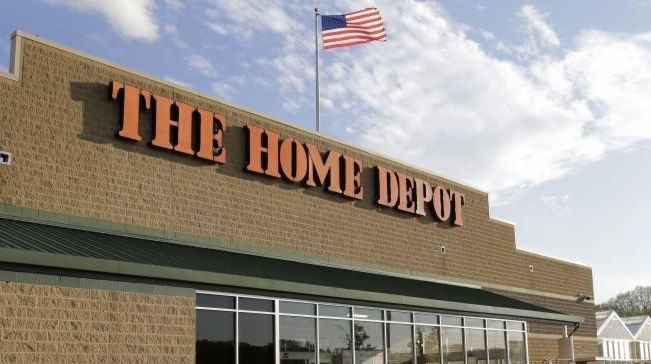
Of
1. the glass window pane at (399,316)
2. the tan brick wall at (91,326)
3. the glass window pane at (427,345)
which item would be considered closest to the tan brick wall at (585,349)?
the glass window pane at (427,345)

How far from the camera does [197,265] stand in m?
18.8

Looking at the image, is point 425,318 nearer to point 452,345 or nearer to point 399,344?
point 399,344

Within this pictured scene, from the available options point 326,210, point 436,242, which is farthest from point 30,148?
point 436,242

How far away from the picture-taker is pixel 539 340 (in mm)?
36781

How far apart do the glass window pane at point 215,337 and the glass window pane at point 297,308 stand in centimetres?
180

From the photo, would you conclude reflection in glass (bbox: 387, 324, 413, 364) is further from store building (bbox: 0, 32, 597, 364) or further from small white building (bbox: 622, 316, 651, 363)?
small white building (bbox: 622, 316, 651, 363)

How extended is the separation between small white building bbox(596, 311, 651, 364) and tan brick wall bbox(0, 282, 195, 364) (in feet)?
125

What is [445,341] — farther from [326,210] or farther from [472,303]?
[326,210]

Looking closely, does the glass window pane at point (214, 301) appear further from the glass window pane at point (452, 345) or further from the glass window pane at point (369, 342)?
the glass window pane at point (452, 345)

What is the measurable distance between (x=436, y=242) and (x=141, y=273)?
17.5m

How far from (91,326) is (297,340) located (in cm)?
651

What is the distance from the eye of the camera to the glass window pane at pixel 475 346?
27625 mm

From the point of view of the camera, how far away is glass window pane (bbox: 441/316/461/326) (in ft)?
86.5

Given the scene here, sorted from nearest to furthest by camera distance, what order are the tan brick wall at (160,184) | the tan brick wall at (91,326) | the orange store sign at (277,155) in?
the tan brick wall at (91,326) < the tan brick wall at (160,184) < the orange store sign at (277,155)
